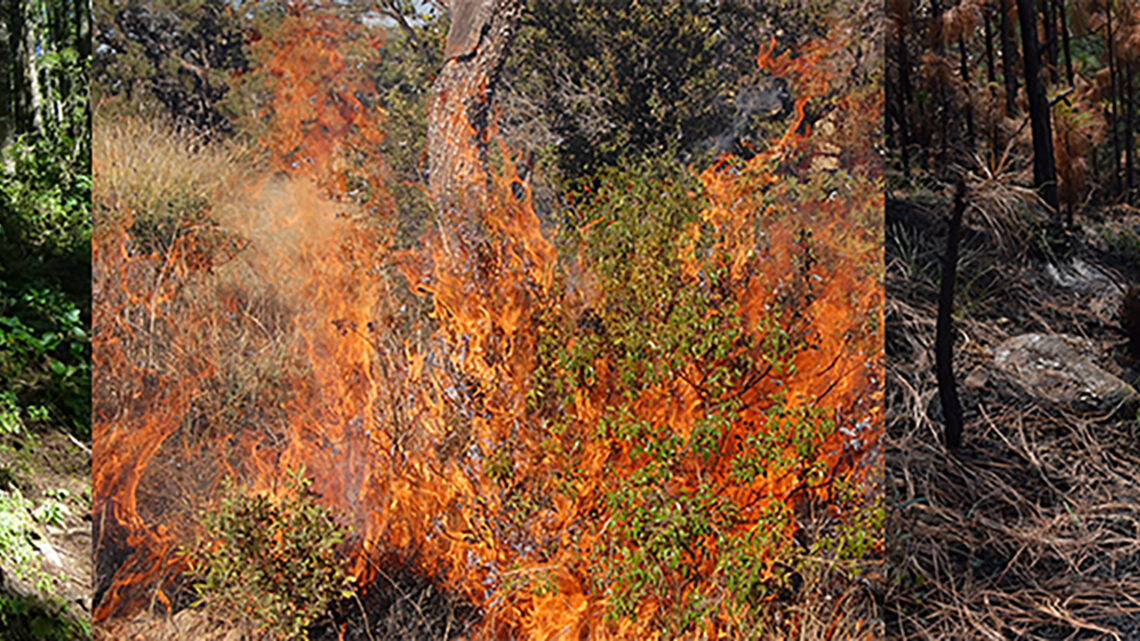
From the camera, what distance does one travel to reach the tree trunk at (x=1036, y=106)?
3.01 metres

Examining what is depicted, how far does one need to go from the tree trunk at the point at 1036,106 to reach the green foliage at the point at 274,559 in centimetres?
266

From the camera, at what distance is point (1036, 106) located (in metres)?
3.03

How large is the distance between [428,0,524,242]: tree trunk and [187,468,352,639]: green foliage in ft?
3.76

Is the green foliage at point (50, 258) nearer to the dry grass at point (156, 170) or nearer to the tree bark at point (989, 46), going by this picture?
the dry grass at point (156, 170)

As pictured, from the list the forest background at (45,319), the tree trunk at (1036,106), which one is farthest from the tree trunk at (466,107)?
the forest background at (45,319)

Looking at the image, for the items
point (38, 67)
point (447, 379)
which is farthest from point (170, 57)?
point (38, 67)

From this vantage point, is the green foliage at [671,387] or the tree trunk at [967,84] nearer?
the tree trunk at [967,84]

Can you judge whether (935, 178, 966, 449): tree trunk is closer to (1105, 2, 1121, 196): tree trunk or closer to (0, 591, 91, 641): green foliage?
(1105, 2, 1121, 196): tree trunk

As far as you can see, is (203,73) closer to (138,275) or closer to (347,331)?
(138,275)

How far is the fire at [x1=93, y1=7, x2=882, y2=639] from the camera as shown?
321 centimetres

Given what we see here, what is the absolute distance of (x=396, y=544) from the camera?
3.44m

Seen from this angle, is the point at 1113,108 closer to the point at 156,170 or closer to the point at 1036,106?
the point at 1036,106

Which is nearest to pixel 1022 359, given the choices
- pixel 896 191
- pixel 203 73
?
pixel 896 191

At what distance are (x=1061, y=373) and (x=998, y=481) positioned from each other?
15.2 inches
